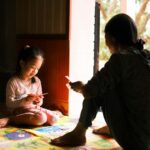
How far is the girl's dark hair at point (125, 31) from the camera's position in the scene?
1.37 metres

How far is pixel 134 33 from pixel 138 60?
138 millimetres

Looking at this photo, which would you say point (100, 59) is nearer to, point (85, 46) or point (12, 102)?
point (85, 46)

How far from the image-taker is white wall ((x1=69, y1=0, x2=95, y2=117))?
2143 mm

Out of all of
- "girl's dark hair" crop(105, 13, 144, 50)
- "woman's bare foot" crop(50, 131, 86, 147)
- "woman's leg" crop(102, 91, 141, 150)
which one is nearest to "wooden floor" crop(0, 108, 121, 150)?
"woman's bare foot" crop(50, 131, 86, 147)

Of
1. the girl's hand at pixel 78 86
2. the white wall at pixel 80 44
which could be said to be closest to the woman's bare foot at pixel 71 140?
the girl's hand at pixel 78 86

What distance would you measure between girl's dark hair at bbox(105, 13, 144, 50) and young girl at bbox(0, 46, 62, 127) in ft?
2.23

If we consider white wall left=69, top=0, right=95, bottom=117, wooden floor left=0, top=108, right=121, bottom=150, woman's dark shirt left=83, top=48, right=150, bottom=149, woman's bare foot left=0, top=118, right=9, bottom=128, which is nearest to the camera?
woman's dark shirt left=83, top=48, right=150, bottom=149

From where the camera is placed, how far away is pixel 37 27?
2.33 m

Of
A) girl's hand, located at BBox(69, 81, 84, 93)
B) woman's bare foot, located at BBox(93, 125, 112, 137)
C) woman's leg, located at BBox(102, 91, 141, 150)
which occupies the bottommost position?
woman's bare foot, located at BBox(93, 125, 112, 137)

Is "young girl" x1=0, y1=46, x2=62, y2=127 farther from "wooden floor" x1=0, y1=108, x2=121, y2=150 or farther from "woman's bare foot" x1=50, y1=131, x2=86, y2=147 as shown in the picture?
"woman's bare foot" x1=50, y1=131, x2=86, y2=147

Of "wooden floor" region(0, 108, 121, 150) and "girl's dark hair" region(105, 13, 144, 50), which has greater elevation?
→ "girl's dark hair" region(105, 13, 144, 50)

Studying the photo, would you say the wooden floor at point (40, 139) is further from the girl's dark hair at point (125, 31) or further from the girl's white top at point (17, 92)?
the girl's dark hair at point (125, 31)

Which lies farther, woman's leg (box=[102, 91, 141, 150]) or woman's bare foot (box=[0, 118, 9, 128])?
woman's bare foot (box=[0, 118, 9, 128])

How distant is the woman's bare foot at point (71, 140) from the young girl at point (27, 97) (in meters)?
0.31
